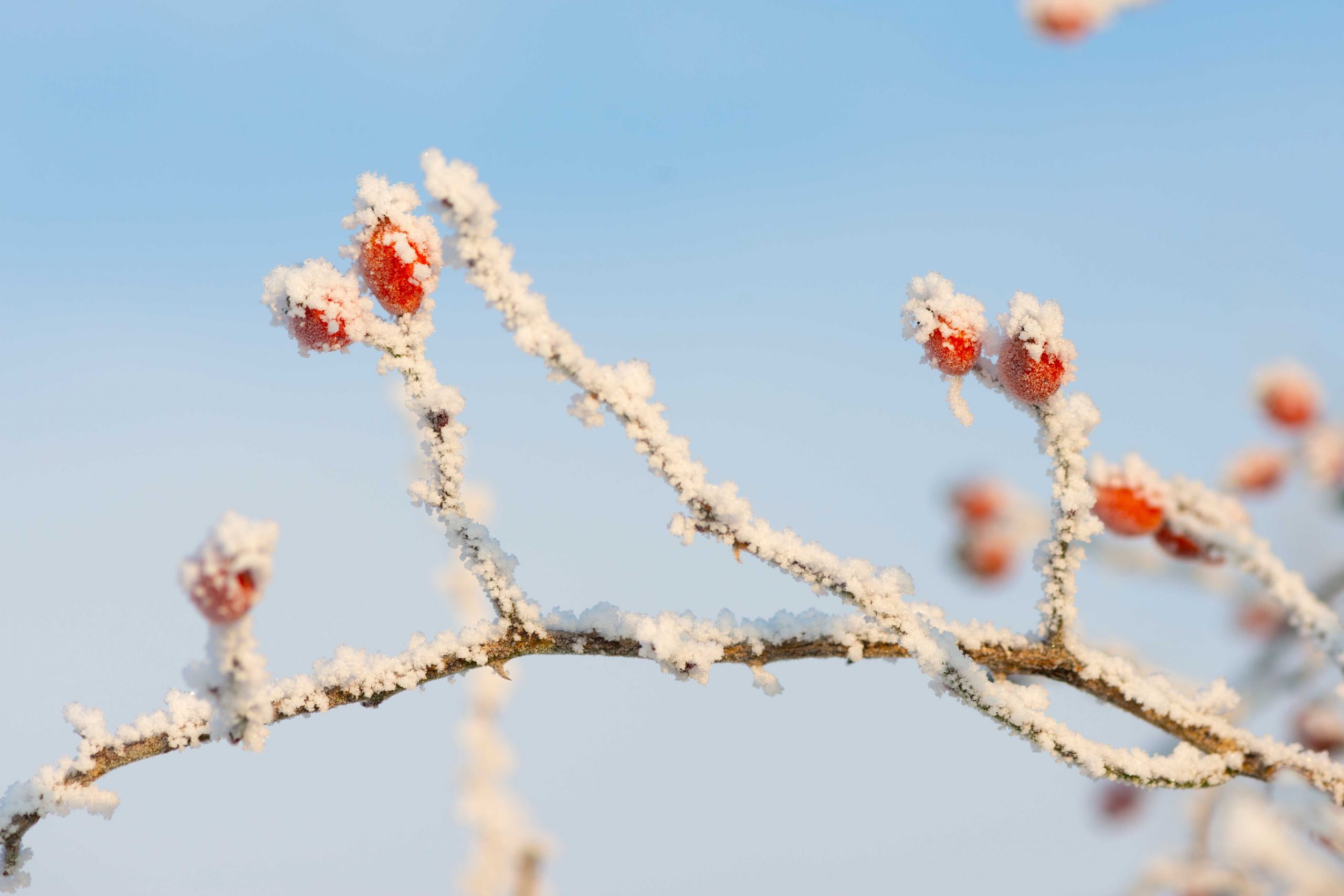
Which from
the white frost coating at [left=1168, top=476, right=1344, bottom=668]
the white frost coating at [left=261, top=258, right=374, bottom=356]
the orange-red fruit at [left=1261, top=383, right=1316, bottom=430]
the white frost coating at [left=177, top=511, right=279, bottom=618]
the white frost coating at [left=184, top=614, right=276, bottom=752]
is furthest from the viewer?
the orange-red fruit at [left=1261, top=383, right=1316, bottom=430]

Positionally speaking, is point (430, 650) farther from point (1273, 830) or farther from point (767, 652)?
point (1273, 830)

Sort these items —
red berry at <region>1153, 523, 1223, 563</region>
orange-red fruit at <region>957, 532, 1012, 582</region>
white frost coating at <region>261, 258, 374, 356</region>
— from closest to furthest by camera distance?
white frost coating at <region>261, 258, 374, 356</region>
red berry at <region>1153, 523, 1223, 563</region>
orange-red fruit at <region>957, 532, 1012, 582</region>

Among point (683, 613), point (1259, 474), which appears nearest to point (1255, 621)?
point (1259, 474)

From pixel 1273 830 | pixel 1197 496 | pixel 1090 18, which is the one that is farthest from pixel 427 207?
pixel 1197 496

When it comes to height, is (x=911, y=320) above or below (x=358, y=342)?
above

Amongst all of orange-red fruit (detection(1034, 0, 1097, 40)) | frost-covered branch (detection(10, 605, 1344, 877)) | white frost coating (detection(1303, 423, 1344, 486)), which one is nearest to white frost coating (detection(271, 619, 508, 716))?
frost-covered branch (detection(10, 605, 1344, 877))

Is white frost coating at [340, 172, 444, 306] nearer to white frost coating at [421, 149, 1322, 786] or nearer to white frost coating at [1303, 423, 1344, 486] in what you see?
white frost coating at [421, 149, 1322, 786]

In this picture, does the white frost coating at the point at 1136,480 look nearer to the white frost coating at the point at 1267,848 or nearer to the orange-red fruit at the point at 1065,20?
the orange-red fruit at the point at 1065,20

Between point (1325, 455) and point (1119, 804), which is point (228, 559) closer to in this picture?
point (1325, 455)
